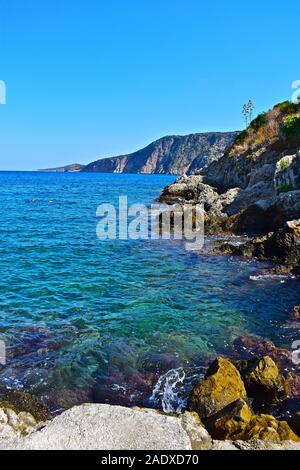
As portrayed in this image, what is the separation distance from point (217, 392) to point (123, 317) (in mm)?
6962

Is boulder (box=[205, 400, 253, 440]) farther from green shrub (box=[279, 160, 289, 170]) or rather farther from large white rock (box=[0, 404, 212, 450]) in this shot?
green shrub (box=[279, 160, 289, 170])

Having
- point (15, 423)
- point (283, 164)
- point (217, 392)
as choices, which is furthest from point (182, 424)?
point (283, 164)

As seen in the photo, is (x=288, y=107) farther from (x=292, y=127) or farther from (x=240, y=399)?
(x=240, y=399)

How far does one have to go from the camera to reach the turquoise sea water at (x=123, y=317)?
11.8 m

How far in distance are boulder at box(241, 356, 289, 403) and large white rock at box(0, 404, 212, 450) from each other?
2846mm

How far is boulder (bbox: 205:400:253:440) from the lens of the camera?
8141mm

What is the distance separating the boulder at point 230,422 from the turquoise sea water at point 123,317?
103 inches

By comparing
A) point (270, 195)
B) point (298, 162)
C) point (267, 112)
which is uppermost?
point (267, 112)

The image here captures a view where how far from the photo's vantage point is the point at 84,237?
110 ft

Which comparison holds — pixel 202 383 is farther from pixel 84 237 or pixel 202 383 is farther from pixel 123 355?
pixel 84 237

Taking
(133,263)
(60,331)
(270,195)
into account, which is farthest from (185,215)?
(60,331)

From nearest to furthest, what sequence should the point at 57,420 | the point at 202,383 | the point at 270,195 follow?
the point at 57,420, the point at 202,383, the point at 270,195

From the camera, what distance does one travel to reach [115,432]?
740 cm
